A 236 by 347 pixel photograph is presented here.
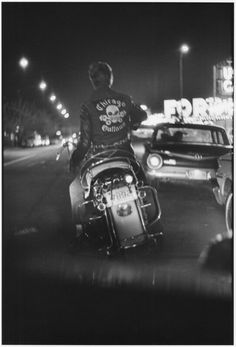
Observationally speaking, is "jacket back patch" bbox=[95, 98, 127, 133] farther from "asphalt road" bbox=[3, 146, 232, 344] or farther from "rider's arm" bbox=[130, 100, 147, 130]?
"asphalt road" bbox=[3, 146, 232, 344]

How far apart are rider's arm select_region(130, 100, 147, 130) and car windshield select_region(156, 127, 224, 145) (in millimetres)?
5337

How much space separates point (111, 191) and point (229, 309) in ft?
5.74

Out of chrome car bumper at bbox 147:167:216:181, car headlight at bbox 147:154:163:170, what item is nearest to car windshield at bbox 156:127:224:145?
car headlight at bbox 147:154:163:170

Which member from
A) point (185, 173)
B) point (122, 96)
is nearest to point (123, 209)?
point (122, 96)

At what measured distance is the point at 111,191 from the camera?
5.47 meters

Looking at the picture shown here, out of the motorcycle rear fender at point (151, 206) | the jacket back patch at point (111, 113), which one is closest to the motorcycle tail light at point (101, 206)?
the motorcycle rear fender at point (151, 206)

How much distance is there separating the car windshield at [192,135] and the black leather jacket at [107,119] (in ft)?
18.1

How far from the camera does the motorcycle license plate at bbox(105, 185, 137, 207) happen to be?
18.0 ft

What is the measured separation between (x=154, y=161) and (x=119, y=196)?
5.05m

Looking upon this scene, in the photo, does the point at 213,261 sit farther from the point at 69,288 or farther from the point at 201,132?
the point at 201,132

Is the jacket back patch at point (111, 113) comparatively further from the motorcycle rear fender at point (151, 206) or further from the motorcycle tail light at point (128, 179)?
the motorcycle rear fender at point (151, 206)

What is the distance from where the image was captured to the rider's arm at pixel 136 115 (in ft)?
18.9

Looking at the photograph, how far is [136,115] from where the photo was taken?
5805mm

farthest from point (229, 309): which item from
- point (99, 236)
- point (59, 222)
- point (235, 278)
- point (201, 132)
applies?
point (201, 132)
